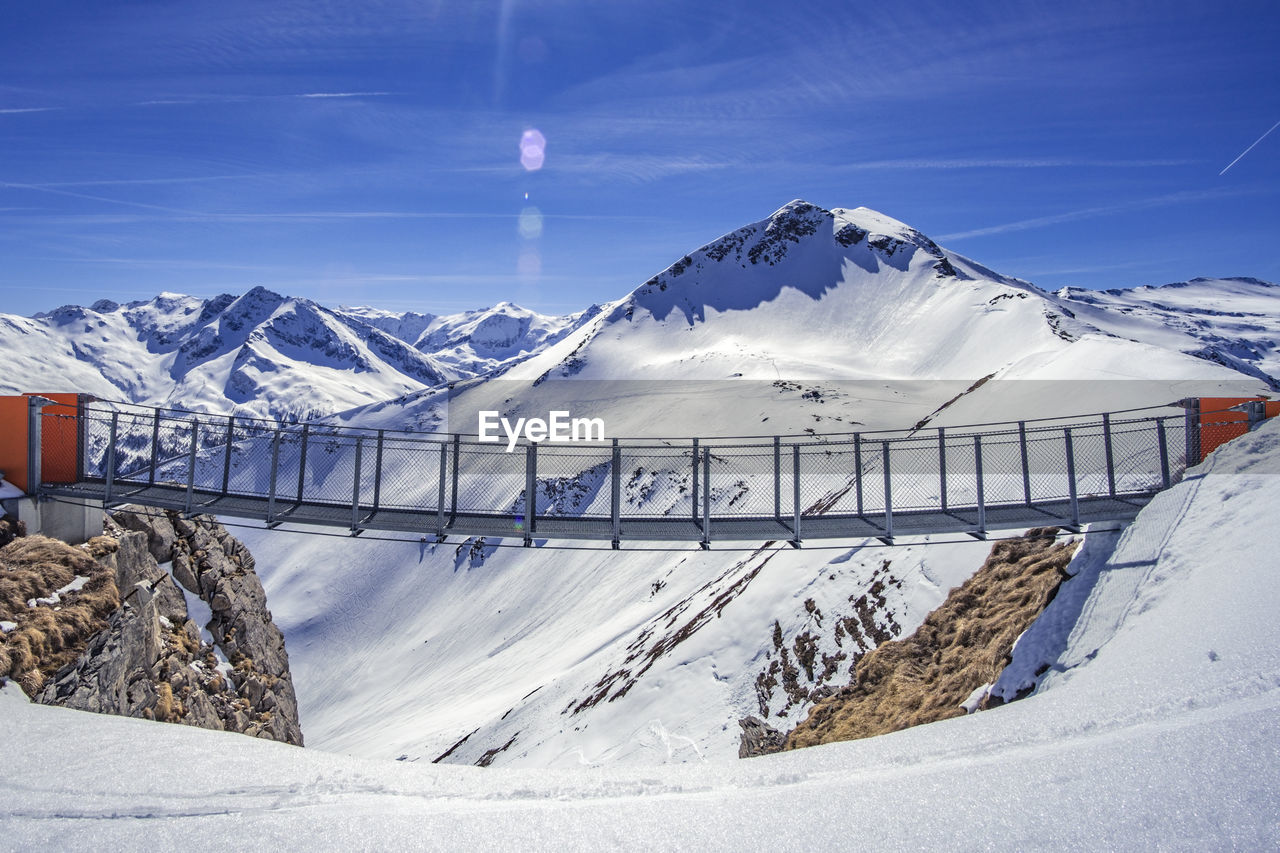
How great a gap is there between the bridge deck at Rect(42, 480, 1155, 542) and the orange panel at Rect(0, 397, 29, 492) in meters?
0.68

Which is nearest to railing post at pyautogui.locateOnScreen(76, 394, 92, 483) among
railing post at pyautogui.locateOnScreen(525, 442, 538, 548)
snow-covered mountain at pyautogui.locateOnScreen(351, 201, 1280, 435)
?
railing post at pyautogui.locateOnScreen(525, 442, 538, 548)

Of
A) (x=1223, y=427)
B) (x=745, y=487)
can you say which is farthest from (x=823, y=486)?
(x=1223, y=427)

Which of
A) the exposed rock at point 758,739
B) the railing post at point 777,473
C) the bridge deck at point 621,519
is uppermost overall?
the railing post at point 777,473

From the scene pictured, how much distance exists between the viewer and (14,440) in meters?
15.6

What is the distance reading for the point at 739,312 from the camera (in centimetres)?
17000

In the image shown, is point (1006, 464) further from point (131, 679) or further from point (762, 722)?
point (131, 679)

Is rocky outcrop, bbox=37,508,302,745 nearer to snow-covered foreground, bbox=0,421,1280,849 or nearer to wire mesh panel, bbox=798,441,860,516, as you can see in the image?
snow-covered foreground, bbox=0,421,1280,849

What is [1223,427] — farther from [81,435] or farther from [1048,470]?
[81,435]

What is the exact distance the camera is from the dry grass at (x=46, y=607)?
11453 mm

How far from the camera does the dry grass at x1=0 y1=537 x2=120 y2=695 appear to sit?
37.6ft

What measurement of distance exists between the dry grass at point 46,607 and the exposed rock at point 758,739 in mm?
14523

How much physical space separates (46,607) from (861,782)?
14.5 metres

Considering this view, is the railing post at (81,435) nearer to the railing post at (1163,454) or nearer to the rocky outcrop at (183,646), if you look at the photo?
the rocky outcrop at (183,646)

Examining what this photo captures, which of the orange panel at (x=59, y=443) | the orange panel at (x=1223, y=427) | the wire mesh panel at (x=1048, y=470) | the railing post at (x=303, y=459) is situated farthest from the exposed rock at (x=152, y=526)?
the orange panel at (x=1223, y=427)
